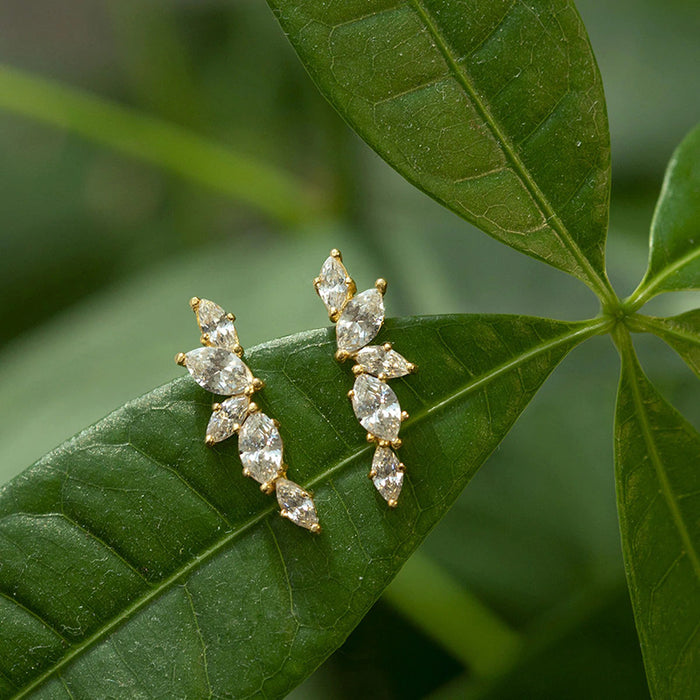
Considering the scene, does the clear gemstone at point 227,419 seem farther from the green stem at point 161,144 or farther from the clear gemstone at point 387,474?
the green stem at point 161,144

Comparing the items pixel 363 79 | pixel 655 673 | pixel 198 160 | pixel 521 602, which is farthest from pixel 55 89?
pixel 655 673

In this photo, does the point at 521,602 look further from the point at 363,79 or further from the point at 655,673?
the point at 363,79

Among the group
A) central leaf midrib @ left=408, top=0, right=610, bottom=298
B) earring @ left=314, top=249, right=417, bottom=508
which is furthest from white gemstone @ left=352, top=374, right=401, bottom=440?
central leaf midrib @ left=408, top=0, right=610, bottom=298

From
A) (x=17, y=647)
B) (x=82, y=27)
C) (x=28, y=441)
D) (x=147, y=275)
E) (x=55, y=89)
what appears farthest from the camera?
(x=82, y=27)

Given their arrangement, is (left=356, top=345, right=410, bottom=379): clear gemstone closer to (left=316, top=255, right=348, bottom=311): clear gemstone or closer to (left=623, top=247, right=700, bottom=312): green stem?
(left=316, top=255, right=348, bottom=311): clear gemstone

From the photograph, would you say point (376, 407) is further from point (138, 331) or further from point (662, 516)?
point (138, 331)
